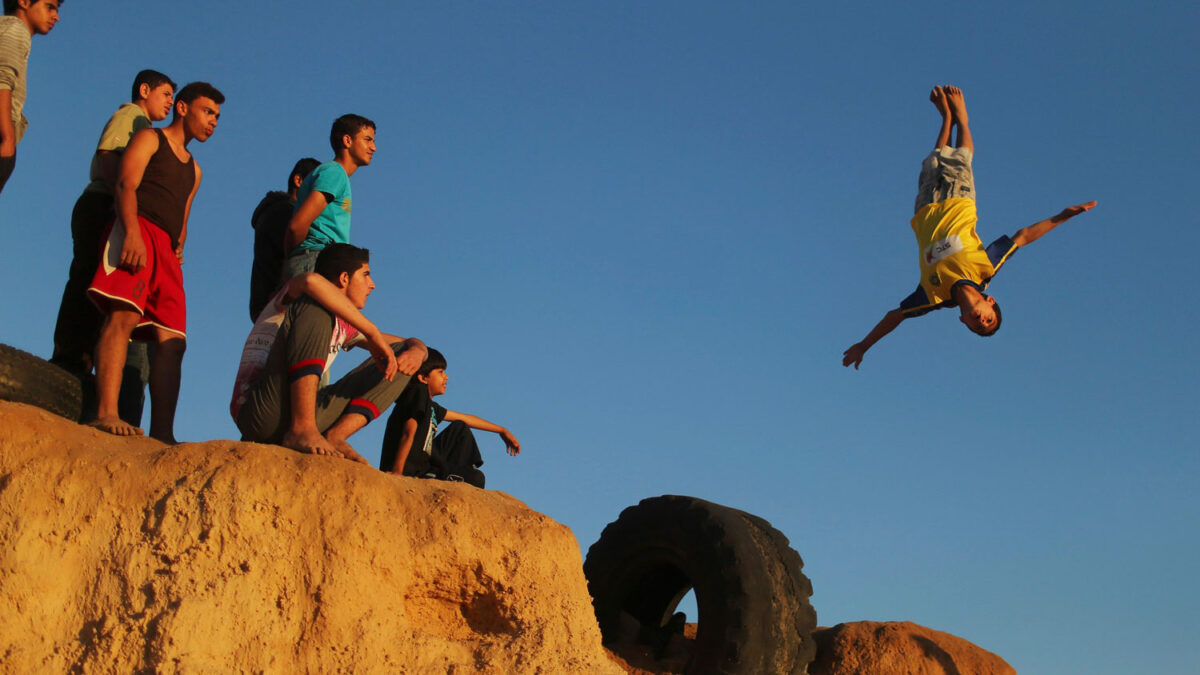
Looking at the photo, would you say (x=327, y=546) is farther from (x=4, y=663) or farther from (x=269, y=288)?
(x=269, y=288)

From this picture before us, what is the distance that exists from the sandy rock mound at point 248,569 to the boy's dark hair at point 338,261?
4.08 ft

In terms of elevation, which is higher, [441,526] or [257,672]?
[441,526]

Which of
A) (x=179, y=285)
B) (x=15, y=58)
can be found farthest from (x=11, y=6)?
(x=179, y=285)

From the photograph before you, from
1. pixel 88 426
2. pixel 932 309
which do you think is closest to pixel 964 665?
pixel 932 309

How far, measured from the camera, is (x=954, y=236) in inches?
318

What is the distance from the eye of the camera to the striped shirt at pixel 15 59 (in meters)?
5.77

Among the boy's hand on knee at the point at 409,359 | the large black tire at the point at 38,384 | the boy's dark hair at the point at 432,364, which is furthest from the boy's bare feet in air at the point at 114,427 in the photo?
the boy's dark hair at the point at 432,364

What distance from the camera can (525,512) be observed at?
16.2ft

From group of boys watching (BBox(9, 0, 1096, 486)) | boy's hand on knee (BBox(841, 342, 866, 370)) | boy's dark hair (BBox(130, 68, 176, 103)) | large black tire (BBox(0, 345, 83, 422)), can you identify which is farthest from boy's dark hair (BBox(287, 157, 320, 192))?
boy's hand on knee (BBox(841, 342, 866, 370))

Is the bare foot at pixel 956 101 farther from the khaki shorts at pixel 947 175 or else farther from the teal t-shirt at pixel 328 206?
the teal t-shirt at pixel 328 206

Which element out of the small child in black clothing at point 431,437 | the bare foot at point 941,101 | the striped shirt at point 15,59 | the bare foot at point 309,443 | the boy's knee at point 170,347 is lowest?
the bare foot at point 309,443

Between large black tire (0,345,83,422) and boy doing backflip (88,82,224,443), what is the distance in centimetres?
14

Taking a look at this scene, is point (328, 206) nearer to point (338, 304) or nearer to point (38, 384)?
point (338, 304)

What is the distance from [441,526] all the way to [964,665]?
14.6 feet
